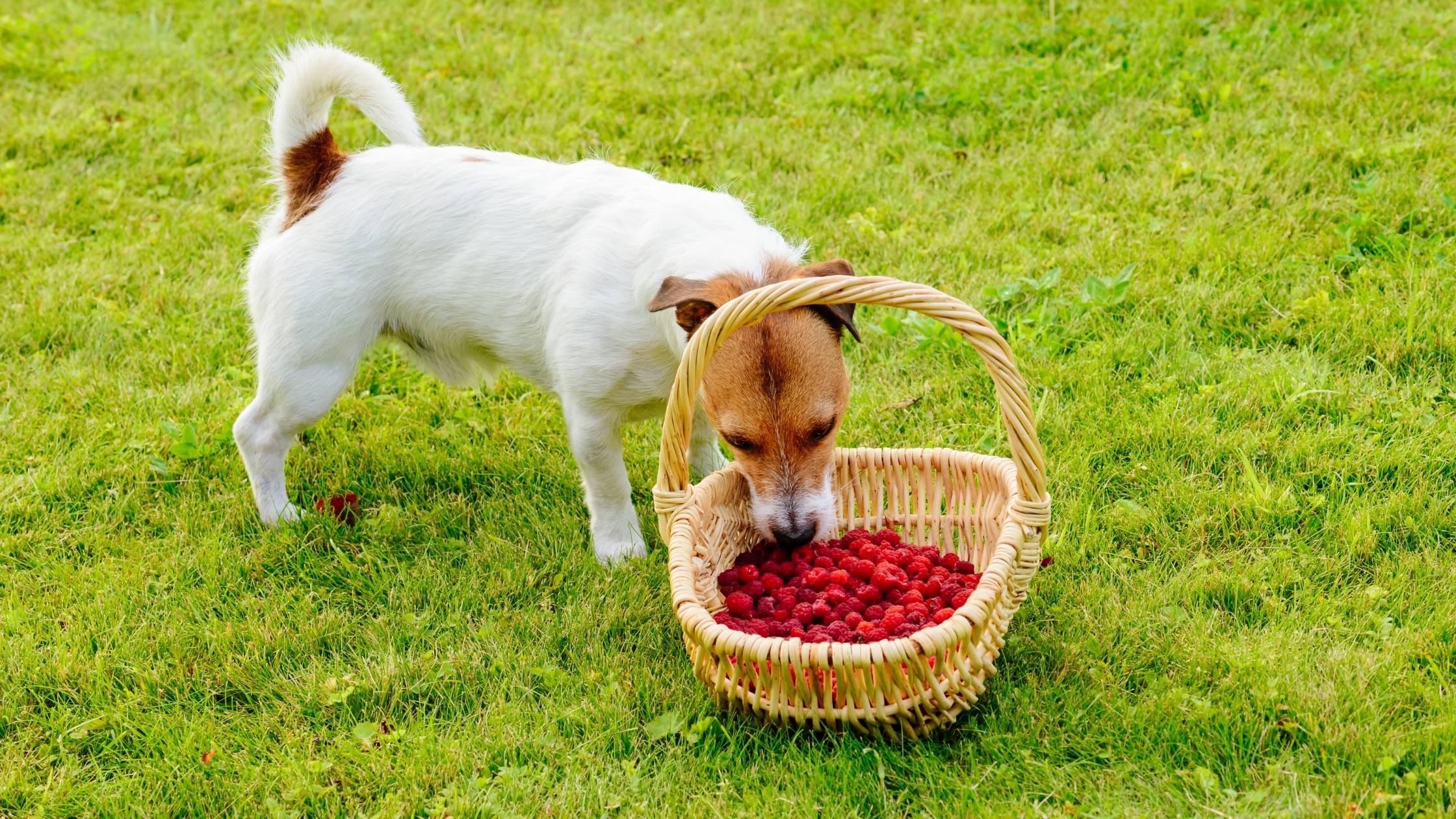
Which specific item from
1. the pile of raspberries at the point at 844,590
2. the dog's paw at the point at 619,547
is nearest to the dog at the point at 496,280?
the dog's paw at the point at 619,547

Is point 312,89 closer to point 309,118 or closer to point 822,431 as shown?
point 309,118

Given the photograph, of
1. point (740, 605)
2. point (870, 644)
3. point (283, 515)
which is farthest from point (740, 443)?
point (283, 515)

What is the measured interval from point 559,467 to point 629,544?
68 cm

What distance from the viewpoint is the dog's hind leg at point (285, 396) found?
4.20m

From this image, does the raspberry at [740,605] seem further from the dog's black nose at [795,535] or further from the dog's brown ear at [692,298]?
the dog's brown ear at [692,298]

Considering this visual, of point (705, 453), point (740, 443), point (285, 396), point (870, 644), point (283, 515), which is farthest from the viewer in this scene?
point (705, 453)

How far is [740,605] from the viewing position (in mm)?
3416

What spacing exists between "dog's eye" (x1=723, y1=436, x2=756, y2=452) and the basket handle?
9.2 inches

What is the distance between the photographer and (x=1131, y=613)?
11.6 ft

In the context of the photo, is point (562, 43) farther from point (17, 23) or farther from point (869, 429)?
point (869, 429)

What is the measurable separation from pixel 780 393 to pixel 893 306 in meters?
0.42

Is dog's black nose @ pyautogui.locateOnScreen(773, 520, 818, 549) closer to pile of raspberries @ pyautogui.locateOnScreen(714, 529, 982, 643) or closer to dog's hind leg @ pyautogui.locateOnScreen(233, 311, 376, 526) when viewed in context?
pile of raspberries @ pyautogui.locateOnScreen(714, 529, 982, 643)

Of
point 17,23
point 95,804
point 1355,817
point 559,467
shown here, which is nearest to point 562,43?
point 17,23

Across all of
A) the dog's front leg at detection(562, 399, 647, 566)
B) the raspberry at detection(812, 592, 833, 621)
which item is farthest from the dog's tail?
the raspberry at detection(812, 592, 833, 621)
